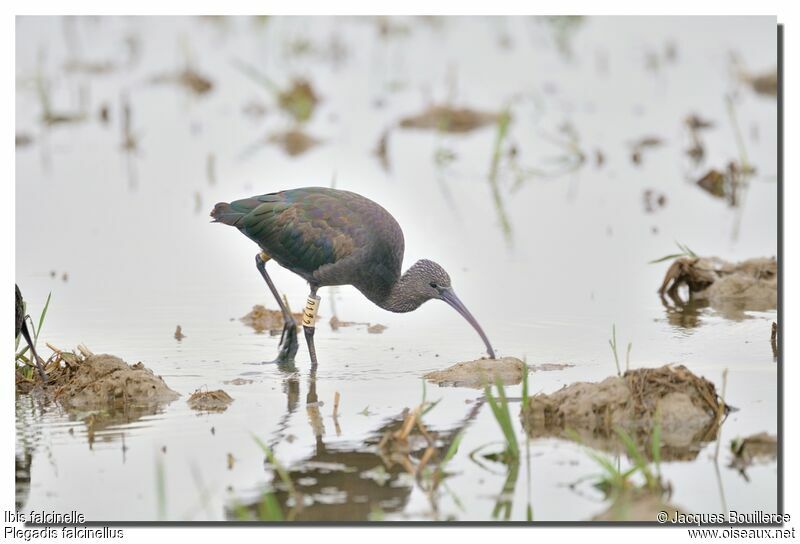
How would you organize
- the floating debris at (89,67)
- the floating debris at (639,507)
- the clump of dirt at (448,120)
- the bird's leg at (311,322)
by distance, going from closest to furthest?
the floating debris at (639,507)
the bird's leg at (311,322)
the clump of dirt at (448,120)
the floating debris at (89,67)

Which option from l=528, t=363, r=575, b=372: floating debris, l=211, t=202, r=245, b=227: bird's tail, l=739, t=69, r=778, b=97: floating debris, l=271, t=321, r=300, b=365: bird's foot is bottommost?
l=528, t=363, r=575, b=372: floating debris

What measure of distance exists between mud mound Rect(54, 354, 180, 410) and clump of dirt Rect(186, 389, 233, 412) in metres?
0.20

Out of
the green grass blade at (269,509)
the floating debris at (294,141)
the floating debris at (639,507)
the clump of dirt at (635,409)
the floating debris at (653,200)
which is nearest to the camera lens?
the green grass blade at (269,509)

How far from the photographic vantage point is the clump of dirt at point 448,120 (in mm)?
19781

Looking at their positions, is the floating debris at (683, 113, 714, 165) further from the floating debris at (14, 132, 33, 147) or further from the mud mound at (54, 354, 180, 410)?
the mud mound at (54, 354, 180, 410)

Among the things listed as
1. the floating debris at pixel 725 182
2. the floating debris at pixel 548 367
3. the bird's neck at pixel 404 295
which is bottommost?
the floating debris at pixel 548 367

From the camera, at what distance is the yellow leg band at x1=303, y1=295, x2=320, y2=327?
34.0 feet

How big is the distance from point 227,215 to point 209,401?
240 centimetres

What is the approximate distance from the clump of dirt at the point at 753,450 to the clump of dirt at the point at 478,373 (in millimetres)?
1955

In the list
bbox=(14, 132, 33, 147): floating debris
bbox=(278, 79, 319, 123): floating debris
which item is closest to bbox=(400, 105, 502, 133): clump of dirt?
bbox=(278, 79, 319, 123): floating debris

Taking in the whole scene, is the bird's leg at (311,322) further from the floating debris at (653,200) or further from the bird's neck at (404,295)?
the floating debris at (653,200)

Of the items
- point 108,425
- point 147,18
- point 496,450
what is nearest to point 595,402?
point 496,450

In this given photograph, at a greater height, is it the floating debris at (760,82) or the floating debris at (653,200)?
the floating debris at (760,82)

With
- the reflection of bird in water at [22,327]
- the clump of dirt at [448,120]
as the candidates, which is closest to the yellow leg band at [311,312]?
the reflection of bird in water at [22,327]
